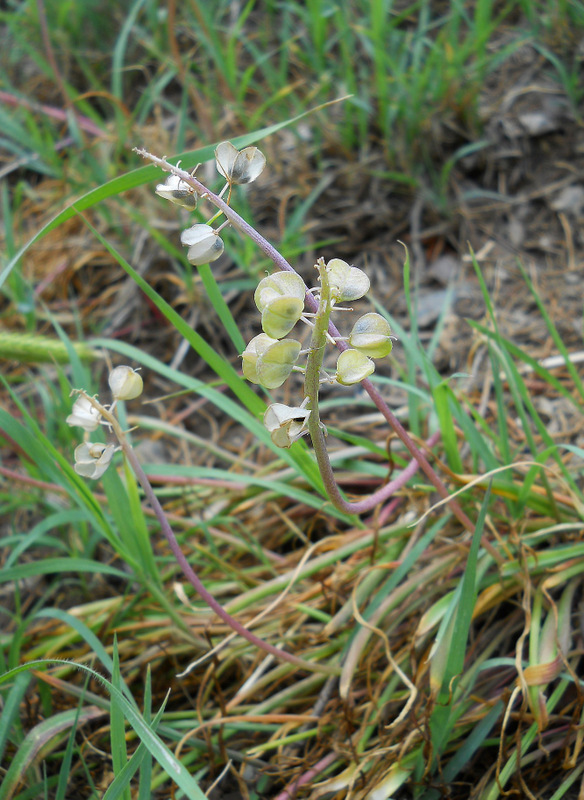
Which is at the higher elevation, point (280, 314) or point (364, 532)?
point (280, 314)

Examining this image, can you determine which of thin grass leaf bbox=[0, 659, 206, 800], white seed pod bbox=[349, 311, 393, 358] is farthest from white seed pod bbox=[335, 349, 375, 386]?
thin grass leaf bbox=[0, 659, 206, 800]

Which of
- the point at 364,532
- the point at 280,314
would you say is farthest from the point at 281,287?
the point at 364,532

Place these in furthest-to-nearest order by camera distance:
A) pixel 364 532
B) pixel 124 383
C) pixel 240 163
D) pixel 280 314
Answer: pixel 364 532 → pixel 124 383 → pixel 240 163 → pixel 280 314

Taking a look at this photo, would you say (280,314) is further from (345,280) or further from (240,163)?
(240,163)

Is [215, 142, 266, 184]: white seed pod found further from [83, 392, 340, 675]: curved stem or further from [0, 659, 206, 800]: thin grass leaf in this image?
[0, 659, 206, 800]: thin grass leaf

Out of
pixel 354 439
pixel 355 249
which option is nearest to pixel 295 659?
pixel 354 439

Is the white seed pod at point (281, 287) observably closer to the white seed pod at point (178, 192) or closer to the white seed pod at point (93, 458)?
the white seed pod at point (178, 192)

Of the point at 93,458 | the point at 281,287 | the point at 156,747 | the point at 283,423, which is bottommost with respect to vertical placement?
the point at 156,747
